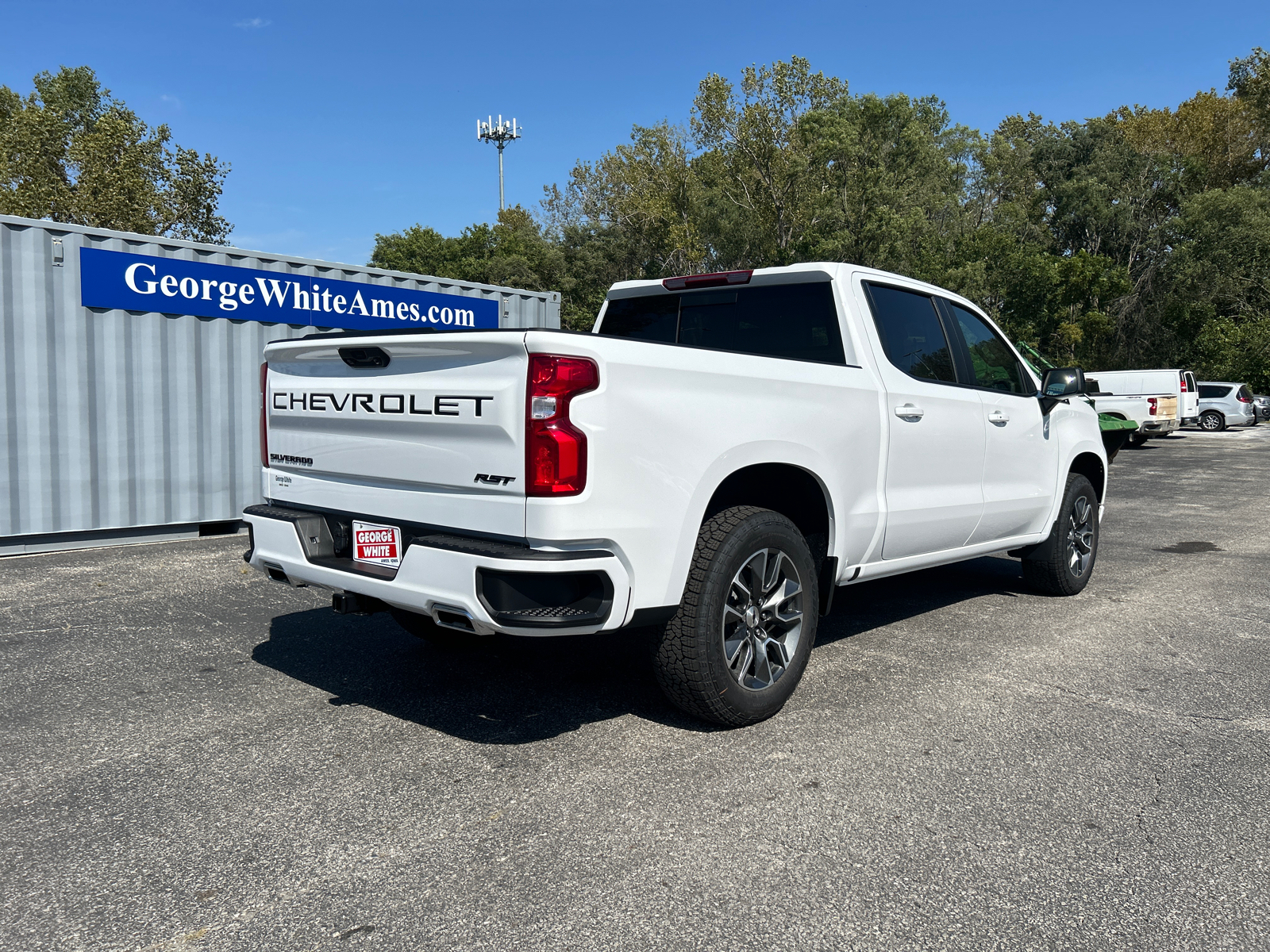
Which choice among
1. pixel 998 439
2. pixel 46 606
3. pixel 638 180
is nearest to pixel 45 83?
pixel 638 180

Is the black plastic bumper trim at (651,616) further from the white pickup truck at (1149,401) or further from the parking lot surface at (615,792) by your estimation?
the white pickup truck at (1149,401)

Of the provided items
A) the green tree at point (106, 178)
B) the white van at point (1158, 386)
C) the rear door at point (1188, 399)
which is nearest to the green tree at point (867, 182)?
the white van at point (1158, 386)

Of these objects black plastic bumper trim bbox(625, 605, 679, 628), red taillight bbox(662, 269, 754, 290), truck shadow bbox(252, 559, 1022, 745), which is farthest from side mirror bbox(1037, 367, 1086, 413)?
black plastic bumper trim bbox(625, 605, 679, 628)

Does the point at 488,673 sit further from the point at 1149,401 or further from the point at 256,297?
the point at 1149,401

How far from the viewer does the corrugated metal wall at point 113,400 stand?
Result: 27.0 ft

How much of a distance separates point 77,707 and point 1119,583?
6.78m

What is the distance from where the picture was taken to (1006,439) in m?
5.54

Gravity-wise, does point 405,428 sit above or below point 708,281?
below

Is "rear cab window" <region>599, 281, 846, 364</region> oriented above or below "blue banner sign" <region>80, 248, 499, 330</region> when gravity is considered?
below

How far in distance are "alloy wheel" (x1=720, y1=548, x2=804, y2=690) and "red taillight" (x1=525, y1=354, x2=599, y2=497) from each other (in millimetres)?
911

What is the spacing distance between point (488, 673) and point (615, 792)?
150 centimetres

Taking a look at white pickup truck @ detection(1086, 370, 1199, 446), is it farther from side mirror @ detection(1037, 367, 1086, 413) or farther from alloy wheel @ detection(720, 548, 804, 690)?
alloy wheel @ detection(720, 548, 804, 690)

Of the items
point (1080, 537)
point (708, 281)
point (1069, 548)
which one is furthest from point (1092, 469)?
point (708, 281)

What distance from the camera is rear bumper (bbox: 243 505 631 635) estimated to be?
123 inches
